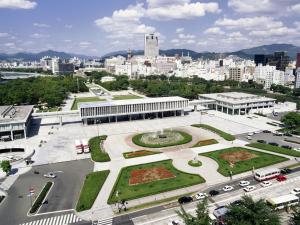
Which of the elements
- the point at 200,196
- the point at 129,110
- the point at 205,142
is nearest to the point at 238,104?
the point at 205,142

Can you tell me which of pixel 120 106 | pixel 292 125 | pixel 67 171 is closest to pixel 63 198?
pixel 67 171

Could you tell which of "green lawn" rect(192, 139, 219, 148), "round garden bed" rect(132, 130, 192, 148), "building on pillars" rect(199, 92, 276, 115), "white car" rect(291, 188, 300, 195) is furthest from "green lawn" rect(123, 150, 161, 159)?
"building on pillars" rect(199, 92, 276, 115)

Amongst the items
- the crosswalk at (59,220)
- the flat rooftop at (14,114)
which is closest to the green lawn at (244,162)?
the crosswalk at (59,220)

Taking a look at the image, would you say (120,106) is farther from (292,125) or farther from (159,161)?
(292,125)

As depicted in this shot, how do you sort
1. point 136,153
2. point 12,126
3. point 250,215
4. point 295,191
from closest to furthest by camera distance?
point 250,215, point 295,191, point 136,153, point 12,126

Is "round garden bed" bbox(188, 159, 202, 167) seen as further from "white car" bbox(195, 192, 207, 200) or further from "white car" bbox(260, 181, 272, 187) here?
"white car" bbox(260, 181, 272, 187)

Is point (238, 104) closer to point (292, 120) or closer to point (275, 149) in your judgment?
point (292, 120)

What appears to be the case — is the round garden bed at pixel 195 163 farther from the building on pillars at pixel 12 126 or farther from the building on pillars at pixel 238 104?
the building on pillars at pixel 238 104

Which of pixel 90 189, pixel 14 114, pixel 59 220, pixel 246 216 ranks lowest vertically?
pixel 59 220

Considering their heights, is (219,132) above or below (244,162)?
above
